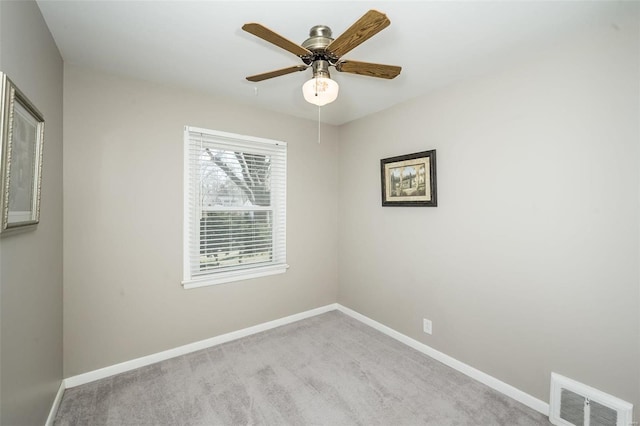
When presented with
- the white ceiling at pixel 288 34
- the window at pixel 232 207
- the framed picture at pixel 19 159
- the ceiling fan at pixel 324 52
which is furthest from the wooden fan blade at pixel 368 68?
the window at pixel 232 207

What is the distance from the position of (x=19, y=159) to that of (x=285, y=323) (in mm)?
2702

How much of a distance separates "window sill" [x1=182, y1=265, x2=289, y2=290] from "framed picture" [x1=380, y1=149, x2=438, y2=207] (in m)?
1.40

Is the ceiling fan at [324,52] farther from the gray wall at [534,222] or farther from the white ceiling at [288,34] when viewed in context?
the gray wall at [534,222]

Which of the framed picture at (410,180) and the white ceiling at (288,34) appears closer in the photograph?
the white ceiling at (288,34)

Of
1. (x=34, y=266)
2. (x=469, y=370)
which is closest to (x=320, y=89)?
(x=34, y=266)

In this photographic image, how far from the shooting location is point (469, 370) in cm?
237

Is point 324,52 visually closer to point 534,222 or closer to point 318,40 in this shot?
point 318,40

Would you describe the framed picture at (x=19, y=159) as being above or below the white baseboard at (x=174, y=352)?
above

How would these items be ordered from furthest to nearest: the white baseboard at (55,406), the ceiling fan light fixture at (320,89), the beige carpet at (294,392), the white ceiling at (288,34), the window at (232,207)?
the window at (232,207), the beige carpet at (294,392), the white baseboard at (55,406), the white ceiling at (288,34), the ceiling fan light fixture at (320,89)

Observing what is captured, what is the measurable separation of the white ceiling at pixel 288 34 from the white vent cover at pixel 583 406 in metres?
2.17

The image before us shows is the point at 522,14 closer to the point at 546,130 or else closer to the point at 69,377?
the point at 546,130

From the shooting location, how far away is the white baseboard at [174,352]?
2.26 m

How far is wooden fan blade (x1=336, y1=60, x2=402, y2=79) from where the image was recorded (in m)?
1.56

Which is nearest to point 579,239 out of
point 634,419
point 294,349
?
point 634,419
